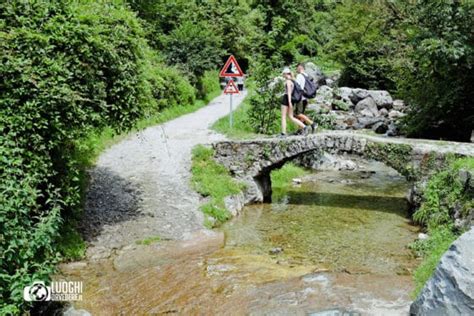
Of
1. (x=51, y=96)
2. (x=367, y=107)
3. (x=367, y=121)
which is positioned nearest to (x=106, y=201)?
(x=51, y=96)

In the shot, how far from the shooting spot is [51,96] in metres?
8.26

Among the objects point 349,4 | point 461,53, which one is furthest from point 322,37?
point 461,53

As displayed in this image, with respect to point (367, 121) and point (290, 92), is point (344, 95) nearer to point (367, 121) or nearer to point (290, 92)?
point (367, 121)

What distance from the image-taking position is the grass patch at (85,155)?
9555mm

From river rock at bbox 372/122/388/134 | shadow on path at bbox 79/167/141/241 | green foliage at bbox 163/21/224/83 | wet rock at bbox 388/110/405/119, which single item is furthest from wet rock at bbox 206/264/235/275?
wet rock at bbox 388/110/405/119

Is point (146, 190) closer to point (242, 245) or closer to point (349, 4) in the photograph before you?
point (242, 245)

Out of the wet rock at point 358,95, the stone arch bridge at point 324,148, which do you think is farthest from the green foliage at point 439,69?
the wet rock at point 358,95

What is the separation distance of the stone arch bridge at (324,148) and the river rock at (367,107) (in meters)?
13.9

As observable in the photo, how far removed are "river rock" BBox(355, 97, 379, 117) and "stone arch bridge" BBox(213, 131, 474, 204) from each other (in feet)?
45.6

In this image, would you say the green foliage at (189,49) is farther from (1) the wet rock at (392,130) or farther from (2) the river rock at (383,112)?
(2) the river rock at (383,112)

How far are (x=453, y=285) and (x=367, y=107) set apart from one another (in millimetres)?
23270

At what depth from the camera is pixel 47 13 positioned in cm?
897

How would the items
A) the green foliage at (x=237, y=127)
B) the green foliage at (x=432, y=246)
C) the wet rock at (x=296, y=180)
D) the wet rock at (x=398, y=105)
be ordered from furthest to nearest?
1. the wet rock at (x=398, y=105)
2. the wet rock at (x=296, y=180)
3. the green foliage at (x=237, y=127)
4. the green foliage at (x=432, y=246)

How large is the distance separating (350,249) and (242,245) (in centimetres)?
240
